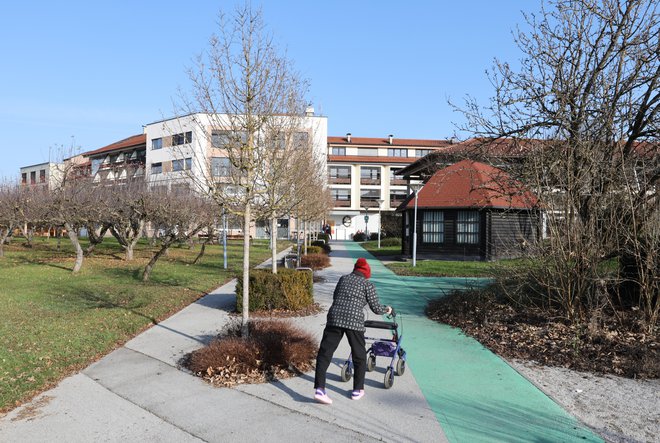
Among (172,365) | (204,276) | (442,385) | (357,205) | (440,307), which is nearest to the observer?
(442,385)

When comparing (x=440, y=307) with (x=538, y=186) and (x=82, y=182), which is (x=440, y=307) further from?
(x=82, y=182)

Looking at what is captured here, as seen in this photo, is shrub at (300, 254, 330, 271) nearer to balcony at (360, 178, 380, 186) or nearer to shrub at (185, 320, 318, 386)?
shrub at (185, 320, 318, 386)

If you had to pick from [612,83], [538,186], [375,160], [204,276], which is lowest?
[204,276]

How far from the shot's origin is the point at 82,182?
2336 centimetres

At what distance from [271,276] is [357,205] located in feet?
197

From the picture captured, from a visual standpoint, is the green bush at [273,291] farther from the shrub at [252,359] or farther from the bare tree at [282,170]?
the shrub at [252,359]

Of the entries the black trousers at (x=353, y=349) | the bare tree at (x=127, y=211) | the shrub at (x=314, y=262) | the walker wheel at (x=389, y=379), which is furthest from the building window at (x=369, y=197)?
the black trousers at (x=353, y=349)

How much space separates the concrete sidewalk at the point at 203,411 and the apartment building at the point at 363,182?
6272cm

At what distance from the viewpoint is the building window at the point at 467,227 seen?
26719 mm

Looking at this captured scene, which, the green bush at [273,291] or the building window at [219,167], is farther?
the green bush at [273,291]

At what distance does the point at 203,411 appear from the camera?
5.25 m

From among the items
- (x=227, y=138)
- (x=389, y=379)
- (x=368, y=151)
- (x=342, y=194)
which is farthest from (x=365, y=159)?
(x=389, y=379)

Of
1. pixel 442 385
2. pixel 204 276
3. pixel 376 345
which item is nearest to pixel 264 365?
pixel 376 345

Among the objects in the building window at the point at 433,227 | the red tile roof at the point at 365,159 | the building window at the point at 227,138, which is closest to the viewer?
the building window at the point at 227,138
